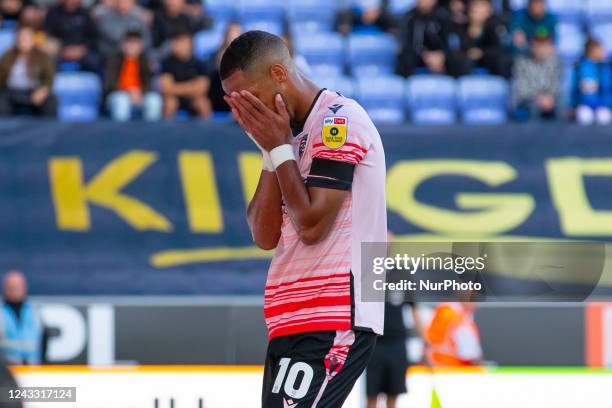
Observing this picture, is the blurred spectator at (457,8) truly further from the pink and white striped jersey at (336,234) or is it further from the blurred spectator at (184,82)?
the pink and white striped jersey at (336,234)

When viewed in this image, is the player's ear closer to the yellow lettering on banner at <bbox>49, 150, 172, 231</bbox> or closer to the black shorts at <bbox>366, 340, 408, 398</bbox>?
the black shorts at <bbox>366, 340, 408, 398</bbox>

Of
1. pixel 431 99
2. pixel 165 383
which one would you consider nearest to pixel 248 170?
pixel 431 99

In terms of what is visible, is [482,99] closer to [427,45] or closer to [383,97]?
[427,45]

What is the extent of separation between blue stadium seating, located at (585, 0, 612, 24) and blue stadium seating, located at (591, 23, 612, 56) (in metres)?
0.30

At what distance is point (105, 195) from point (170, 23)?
8.60 feet

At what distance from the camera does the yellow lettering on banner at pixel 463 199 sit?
12844mm

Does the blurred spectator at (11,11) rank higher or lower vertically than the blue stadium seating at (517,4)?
lower

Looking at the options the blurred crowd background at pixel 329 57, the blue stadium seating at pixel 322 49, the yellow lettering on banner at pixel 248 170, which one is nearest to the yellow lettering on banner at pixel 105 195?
the blurred crowd background at pixel 329 57

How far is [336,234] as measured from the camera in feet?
13.3

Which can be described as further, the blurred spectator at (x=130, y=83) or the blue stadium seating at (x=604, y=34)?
the blue stadium seating at (x=604, y=34)

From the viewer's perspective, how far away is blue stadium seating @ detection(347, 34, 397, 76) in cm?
1462

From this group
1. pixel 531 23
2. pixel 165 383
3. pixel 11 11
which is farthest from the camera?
pixel 531 23

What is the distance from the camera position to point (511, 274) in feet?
14.7

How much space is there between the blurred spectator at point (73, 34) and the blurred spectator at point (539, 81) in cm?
504
